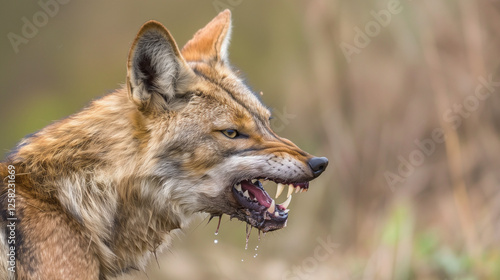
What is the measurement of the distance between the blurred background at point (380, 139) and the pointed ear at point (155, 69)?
372cm

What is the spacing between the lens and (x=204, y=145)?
4555mm

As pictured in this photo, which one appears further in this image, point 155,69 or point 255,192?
point 255,192

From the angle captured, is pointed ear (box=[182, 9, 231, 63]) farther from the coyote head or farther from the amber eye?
the amber eye

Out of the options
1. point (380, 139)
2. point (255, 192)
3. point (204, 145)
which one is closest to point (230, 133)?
point (204, 145)

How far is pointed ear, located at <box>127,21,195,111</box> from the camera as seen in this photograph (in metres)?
4.35

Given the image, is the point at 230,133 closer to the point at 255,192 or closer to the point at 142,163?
the point at 255,192

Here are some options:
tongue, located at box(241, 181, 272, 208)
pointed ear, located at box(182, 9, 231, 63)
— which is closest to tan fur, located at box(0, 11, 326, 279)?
tongue, located at box(241, 181, 272, 208)

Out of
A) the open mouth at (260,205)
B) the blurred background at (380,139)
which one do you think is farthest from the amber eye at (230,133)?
the blurred background at (380,139)

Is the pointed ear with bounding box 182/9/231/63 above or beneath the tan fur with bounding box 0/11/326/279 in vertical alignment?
above

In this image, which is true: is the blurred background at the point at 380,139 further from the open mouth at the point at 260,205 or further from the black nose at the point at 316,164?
the black nose at the point at 316,164

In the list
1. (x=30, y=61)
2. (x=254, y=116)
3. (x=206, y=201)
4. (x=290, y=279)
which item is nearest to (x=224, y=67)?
(x=254, y=116)

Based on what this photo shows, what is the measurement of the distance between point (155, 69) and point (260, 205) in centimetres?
113

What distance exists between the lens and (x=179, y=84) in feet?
15.2

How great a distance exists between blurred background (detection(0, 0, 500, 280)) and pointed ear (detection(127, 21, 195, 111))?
12.2ft
